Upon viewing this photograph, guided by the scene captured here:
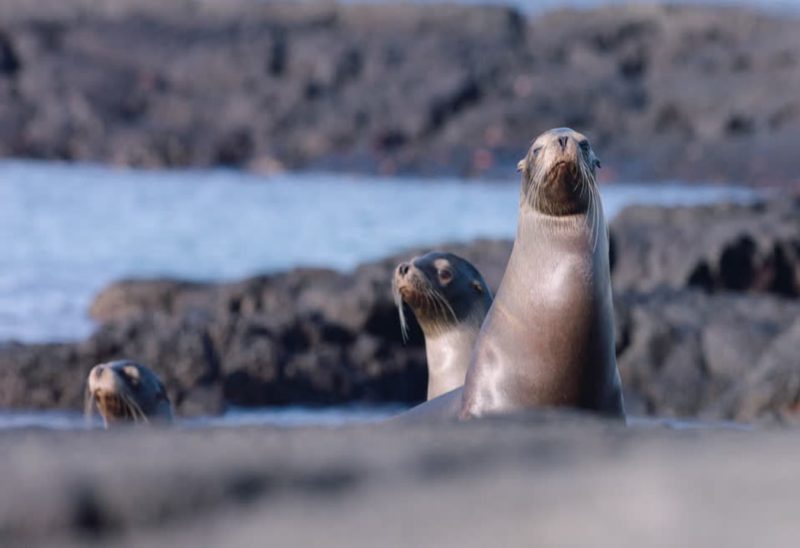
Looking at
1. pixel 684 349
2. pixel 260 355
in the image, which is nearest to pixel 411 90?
pixel 260 355

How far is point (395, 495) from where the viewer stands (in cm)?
189

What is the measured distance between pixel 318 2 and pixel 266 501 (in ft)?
197

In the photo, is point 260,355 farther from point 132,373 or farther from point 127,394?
point 127,394

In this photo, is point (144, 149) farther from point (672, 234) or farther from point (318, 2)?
point (672, 234)

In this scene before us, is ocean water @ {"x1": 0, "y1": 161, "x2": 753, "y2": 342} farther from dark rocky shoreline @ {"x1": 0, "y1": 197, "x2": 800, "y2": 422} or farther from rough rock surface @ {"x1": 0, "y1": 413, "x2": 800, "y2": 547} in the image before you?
rough rock surface @ {"x1": 0, "y1": 413, "x2": 800, "y2": 547}

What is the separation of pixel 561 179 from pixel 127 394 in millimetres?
2807

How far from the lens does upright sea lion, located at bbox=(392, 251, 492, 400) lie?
7.65m

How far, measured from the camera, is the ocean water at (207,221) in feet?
96.6

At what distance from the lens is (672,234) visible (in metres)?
20.0

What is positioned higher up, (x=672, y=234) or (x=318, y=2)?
(x=318, y=2)

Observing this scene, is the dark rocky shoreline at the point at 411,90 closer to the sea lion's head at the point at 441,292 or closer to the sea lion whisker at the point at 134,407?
the sea lion's head at the point at 441,292

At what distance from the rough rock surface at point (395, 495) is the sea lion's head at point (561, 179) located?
4.12m

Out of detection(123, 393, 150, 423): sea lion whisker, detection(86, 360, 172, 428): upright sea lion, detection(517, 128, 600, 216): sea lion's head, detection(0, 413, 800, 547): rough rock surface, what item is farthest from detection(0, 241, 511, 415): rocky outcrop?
detection(0, 413, 800, 547): rough rock surface

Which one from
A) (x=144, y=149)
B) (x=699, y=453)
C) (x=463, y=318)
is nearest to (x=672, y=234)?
(x=463, y=318)
